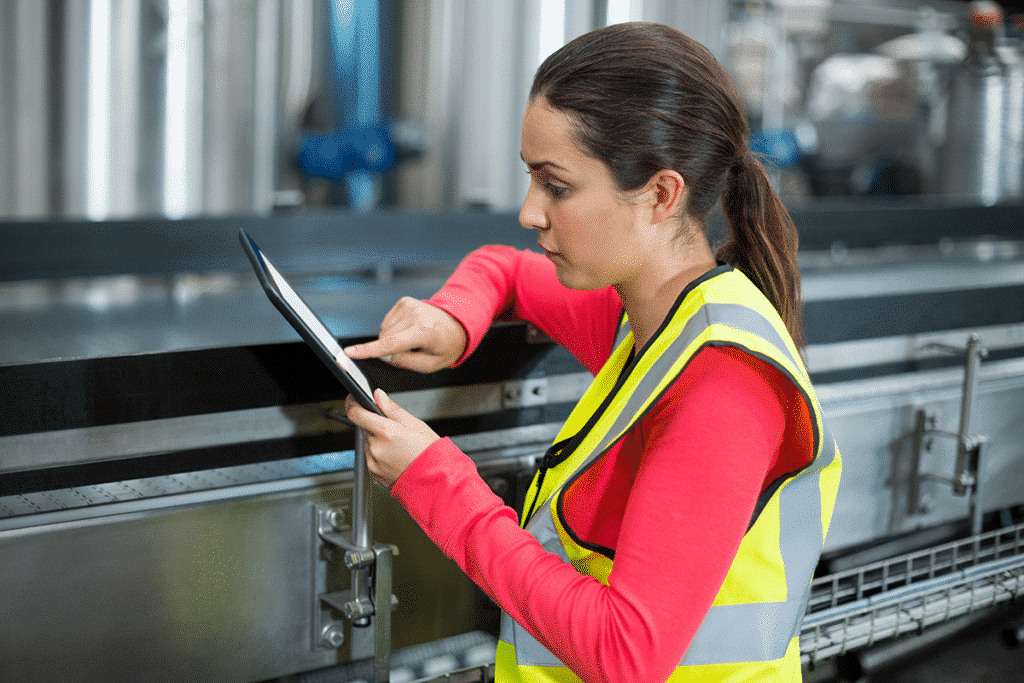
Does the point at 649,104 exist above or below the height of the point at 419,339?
above

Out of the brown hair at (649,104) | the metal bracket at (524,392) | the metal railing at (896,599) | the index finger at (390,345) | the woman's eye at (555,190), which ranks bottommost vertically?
the metal railing at (896,599)

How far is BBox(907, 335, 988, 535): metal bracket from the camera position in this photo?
1438 millimetres

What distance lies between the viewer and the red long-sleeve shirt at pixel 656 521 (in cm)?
67

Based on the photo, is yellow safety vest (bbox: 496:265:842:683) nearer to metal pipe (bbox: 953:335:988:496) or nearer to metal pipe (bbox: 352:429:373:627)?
metal pipe (bbox: 352:429:373:627)

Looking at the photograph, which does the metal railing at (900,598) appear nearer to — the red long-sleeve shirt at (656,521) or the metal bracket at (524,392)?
the metal bracket at (524,392)

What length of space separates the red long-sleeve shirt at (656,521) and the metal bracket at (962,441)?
82 cm

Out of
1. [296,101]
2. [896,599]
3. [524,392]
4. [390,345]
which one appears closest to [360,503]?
[390,345]

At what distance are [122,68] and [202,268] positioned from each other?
335 millimetres

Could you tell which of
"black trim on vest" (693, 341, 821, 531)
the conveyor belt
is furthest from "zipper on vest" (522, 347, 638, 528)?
the conveyor belt

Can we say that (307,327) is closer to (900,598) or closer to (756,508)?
(756,508)

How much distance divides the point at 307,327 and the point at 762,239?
41cm

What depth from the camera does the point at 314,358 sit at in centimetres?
96

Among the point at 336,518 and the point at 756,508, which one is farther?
the point at 336,518

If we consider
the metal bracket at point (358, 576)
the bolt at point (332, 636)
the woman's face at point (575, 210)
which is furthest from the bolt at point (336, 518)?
the woman's face at point (575, 210)
